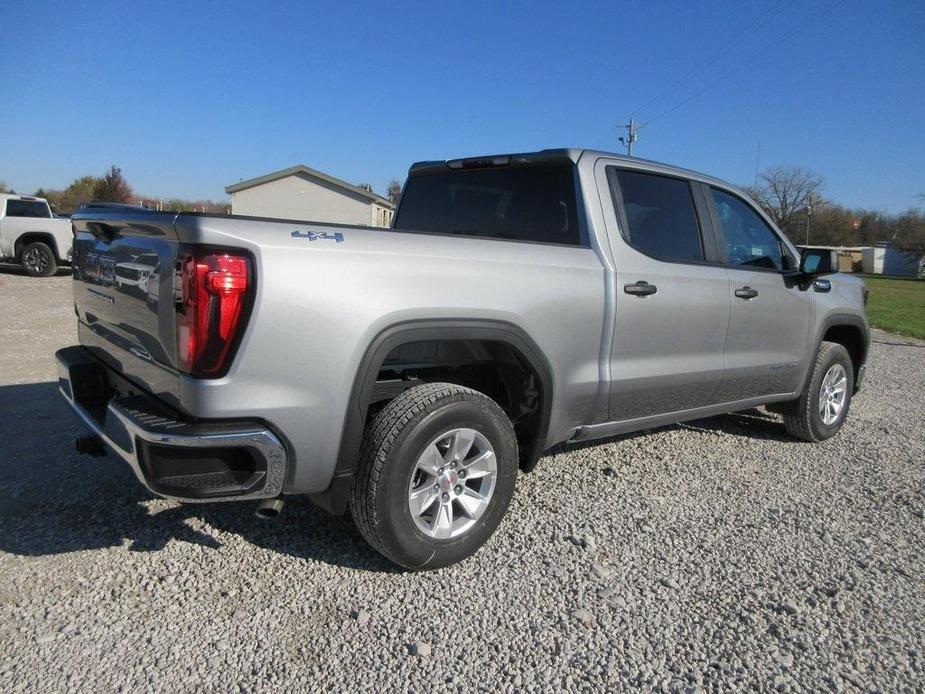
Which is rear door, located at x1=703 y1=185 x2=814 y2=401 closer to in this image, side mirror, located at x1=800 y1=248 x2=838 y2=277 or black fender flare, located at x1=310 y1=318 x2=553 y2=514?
side mirror, located at x1=800 y1=248 x2=838 y2=277

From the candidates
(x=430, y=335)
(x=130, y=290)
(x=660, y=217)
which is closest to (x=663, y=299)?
(x=660, y=217)

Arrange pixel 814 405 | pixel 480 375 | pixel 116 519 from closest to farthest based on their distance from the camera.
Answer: pixel 116 519 → pixel 480 375 → pixel 814 405

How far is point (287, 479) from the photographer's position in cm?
260

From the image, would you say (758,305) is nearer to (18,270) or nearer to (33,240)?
(33,240)

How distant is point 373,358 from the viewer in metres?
2.69

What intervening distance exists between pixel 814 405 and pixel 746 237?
→ 150 centimetres

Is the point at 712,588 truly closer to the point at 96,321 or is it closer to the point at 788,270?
the point at 788,270

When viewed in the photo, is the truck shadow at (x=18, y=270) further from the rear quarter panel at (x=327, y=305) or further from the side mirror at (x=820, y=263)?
the side mirror at (x=820, y=263)

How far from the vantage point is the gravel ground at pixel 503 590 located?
95.4 inches

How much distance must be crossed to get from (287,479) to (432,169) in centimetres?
249

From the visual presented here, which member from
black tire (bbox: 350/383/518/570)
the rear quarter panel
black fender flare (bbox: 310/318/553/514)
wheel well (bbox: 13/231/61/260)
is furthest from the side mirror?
wheel well (bbox: 13/231/61/260)

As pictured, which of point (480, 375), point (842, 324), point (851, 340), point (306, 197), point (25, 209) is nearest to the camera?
point (480, 375)

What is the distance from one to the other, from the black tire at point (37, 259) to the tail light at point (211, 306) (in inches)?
649

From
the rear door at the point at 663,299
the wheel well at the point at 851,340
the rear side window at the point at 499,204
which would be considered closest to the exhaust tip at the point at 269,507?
the rear side window at the point at 499,204
